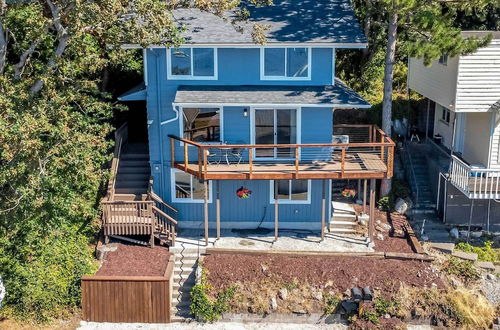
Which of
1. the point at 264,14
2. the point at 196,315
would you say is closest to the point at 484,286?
the point at 196,315

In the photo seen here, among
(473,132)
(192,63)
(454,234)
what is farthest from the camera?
(473,132)

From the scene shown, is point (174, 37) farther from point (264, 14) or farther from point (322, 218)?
point (322, 218)

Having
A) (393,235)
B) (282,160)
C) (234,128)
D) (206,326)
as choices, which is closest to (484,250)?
(393,235)

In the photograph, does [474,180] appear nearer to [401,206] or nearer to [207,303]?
[401,206]

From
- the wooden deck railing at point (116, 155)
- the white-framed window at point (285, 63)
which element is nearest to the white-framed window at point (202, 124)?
the white-framed window at point (285, 63)

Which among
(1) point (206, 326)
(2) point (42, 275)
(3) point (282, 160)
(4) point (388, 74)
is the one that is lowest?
(1) point (206, 326)

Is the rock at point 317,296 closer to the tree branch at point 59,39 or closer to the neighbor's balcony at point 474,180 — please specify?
the neighbor's balcony at point 474,180

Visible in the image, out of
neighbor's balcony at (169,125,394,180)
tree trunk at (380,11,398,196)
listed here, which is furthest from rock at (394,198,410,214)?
neighbor's balcony at (169,125,394,180)
